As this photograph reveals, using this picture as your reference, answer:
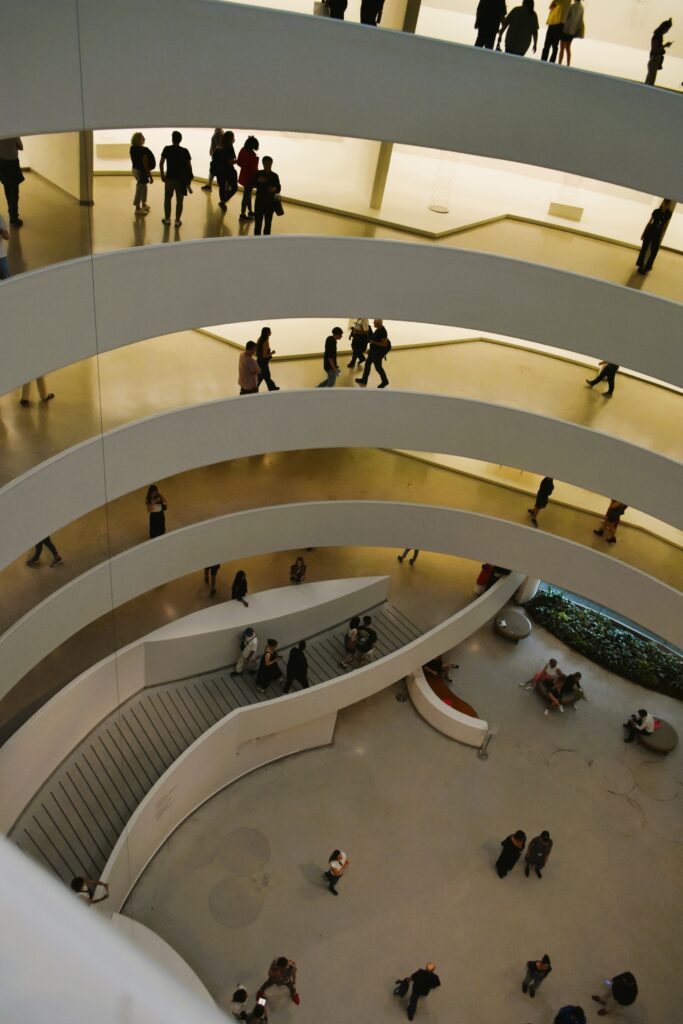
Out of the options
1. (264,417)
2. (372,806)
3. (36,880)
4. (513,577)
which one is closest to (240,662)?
(372,806)

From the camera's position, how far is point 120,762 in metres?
17.0

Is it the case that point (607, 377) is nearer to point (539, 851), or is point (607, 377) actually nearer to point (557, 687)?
point (557, 687)

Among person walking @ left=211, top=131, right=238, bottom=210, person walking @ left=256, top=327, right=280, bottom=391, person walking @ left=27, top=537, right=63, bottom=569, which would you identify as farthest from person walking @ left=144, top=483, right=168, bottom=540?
person walking @ left=211, top=131, right=238, bottom=210

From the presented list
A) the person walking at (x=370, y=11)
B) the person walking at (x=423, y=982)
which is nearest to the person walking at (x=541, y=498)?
the person walking at (x=423, y=982)

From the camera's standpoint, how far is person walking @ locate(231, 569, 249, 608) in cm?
1859

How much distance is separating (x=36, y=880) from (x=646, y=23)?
54.2ft

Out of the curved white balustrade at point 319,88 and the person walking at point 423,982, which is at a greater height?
the curved white balustrade at point 319,88

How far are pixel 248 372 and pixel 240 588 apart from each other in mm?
4961

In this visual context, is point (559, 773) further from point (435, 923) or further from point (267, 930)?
point (267, 930)

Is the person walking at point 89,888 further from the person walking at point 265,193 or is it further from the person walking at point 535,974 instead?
the person walking at point 265,193

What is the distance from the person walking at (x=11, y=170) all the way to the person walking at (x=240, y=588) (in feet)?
26.8

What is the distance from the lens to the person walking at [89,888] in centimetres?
1402

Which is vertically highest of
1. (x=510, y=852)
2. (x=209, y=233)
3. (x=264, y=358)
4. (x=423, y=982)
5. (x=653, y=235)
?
→ (x=653, y=235)

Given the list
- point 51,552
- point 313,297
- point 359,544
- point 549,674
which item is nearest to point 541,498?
point 359,544
